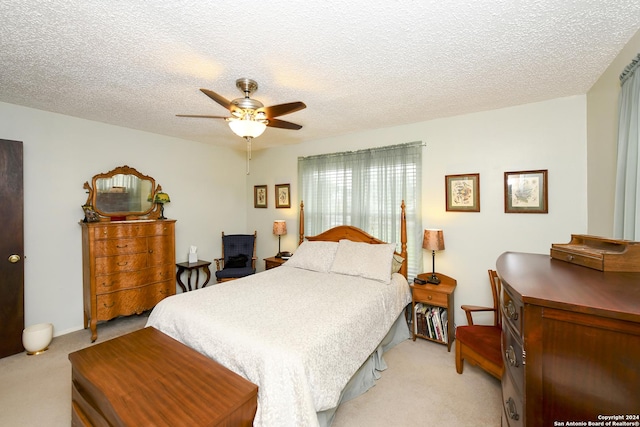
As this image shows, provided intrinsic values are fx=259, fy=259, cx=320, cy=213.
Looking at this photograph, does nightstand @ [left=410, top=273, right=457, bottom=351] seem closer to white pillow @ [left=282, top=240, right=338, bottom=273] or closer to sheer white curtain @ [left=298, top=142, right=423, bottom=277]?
sheer white curtain @ [left=298, top=142, right=423, bottom=277]

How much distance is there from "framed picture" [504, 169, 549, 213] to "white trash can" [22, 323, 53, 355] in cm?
511

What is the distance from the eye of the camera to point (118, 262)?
10.4 ft

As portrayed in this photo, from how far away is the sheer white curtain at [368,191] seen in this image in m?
3.34

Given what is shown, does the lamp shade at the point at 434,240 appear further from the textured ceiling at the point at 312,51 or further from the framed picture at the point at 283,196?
the framed picture at the point at 283,196

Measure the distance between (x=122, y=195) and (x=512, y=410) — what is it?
4.47 meters

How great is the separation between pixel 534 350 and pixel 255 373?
1.37 meters

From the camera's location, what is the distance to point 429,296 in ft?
9.43

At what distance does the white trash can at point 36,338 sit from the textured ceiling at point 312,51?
7.83 feet

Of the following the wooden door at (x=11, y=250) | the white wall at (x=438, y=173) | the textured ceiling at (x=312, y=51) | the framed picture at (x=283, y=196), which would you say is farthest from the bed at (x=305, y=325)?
the wooden door at (x=11, y=250)

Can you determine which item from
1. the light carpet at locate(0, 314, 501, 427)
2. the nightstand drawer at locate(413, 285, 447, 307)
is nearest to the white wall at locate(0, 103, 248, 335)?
the light carpet at locate(0, 314, 501, 427)

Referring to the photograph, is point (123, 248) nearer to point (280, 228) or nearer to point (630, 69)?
point (280, 228)

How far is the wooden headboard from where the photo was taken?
3.31 metres

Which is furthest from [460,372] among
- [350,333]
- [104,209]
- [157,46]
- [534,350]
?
[104,209]

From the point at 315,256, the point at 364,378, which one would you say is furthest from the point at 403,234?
the point at 364,378
